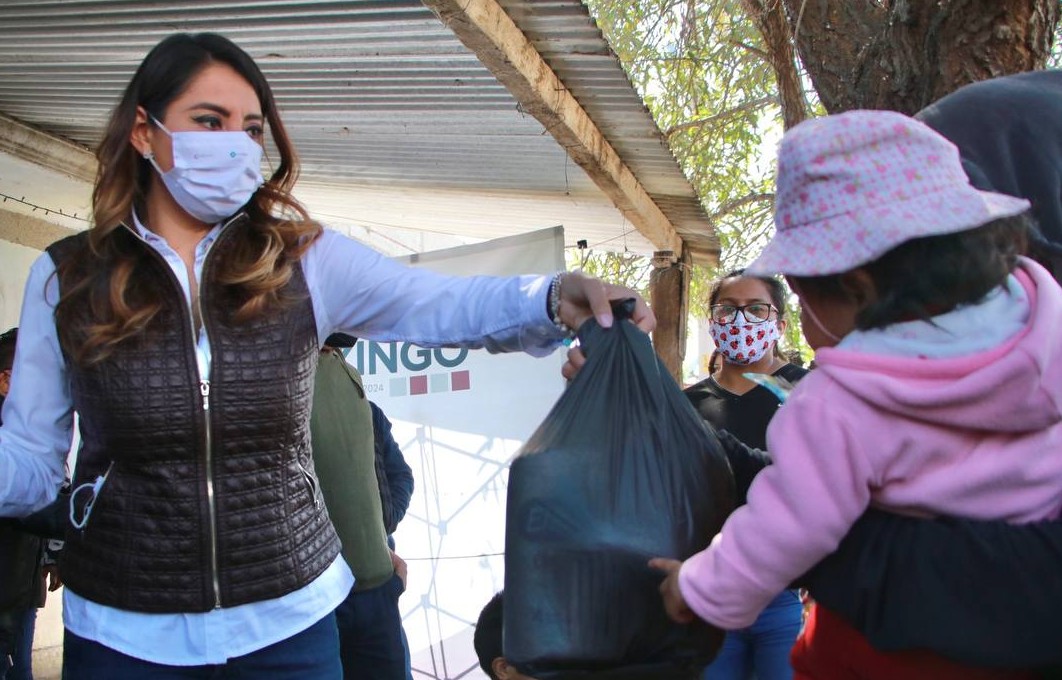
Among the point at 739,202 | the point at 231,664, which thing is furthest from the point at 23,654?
the point at 739,202

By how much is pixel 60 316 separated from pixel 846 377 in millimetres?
1355

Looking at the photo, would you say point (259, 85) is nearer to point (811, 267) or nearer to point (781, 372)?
point (811, 267)

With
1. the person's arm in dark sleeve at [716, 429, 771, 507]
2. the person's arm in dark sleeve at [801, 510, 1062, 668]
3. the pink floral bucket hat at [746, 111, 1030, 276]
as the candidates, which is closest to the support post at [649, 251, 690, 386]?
the person's arm in dark sleeve at [716, 429, 771, 507]

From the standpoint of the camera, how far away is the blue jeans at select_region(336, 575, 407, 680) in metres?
3.32

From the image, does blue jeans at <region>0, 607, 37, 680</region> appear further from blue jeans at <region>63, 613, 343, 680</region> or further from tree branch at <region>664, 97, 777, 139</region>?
tree branch at <region>664, 97, 777, 139</region>

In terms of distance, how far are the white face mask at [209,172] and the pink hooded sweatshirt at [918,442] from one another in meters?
1.16

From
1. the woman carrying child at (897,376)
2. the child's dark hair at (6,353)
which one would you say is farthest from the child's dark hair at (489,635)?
the child's dark hair at (6,353)

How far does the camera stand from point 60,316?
1.88 meters

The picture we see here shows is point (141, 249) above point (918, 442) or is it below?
above

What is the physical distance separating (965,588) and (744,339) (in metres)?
2.75

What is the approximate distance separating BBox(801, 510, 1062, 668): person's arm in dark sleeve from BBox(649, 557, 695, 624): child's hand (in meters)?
0.26

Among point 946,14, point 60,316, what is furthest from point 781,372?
point 60,316

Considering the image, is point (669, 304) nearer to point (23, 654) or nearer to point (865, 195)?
point (23, 654)

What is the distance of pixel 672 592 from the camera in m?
1.58
